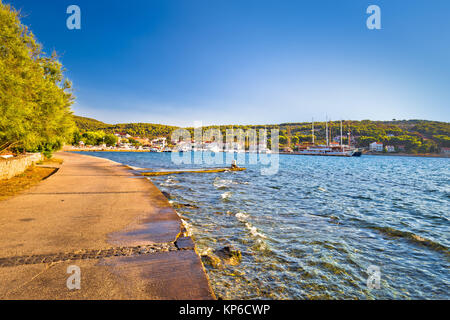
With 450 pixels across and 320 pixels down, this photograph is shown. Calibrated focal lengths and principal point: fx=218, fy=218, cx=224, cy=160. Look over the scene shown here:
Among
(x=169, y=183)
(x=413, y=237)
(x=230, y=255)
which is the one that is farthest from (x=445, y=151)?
(x=230, y=255)

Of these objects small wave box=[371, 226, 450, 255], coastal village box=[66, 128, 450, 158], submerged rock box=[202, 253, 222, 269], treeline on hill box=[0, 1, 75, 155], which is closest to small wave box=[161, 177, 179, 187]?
treeline on hill box=[0, 1, 75, 155]

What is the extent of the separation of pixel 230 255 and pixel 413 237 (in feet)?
22.4

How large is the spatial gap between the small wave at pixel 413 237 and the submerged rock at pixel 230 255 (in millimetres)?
6076

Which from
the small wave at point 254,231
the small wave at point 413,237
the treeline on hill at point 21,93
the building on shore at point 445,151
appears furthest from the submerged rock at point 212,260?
the building on shore at point 445,151

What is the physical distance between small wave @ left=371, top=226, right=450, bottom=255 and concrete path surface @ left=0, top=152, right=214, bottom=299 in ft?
25.1

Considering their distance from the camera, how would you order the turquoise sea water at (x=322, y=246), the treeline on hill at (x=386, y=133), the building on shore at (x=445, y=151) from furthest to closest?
the treeline on hill at (x=386, y=133) < the building on shore at (x=445, y=151) < the turquoise sea water at (x=322, y=246)

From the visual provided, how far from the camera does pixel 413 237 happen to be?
771 cm

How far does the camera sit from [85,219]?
6.27 metres

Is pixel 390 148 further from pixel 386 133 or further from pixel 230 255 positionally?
pixel 230 255

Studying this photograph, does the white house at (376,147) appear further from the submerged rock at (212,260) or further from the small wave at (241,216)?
the submerged rock at (212,260)

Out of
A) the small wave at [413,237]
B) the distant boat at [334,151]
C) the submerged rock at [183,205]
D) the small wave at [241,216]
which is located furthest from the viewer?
the distant boat at [334,151]

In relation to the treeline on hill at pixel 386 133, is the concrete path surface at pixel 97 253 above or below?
below

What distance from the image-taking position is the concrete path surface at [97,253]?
3.06 meters
